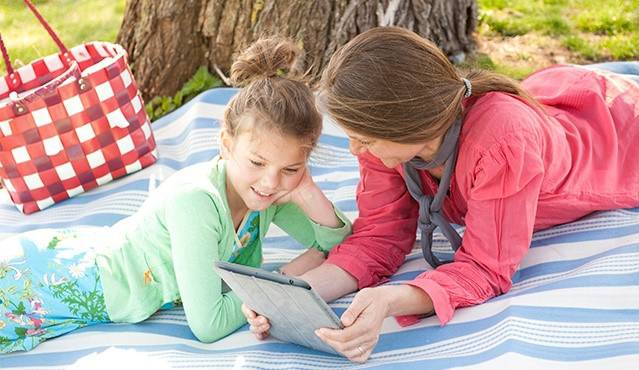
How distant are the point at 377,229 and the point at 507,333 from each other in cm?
61

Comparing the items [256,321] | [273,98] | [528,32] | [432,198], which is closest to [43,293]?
[256,321]

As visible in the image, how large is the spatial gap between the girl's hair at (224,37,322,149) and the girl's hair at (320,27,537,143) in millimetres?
139

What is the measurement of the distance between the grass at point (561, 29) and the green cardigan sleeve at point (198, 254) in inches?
94.6

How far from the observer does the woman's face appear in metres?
2.23

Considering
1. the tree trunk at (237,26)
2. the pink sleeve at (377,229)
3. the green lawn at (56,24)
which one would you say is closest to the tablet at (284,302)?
the pink sleeve at (377,229)

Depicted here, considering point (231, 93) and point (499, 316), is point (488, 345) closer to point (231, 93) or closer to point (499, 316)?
point (499, 316)

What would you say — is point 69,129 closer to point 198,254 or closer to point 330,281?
point 198,254

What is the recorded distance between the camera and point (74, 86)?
3.26 metres

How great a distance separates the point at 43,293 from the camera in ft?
8.27

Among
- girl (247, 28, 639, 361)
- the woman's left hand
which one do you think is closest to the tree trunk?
girl (247, 28, 639, 361)

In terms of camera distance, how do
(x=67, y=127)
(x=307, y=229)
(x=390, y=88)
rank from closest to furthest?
(x=390, y=88) → (x=307, y=229) → (x=67, y=127)

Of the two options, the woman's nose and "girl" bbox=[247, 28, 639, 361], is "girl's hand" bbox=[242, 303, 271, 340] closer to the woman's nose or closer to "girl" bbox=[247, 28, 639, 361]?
"girl" bbox=[247, 28, 639, 361]

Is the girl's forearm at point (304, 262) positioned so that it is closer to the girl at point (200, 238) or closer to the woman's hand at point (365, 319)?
the girl at point (200, 238)

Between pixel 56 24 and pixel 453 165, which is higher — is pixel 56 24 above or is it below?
below
